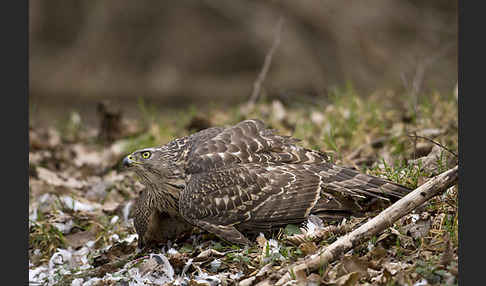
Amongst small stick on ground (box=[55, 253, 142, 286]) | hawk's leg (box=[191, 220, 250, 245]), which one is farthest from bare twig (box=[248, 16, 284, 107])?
small stick on ground (box=[55, 253, 142, 286])

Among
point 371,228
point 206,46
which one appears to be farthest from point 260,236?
point 206,46

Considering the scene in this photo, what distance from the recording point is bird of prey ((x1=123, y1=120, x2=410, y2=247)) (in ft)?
15.0

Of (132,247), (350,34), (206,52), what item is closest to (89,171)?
(132,247)

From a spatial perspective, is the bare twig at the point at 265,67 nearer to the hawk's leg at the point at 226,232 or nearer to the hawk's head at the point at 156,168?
the hawk's head at the point at 156,168

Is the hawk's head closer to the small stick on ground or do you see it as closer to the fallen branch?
the small stick on ground

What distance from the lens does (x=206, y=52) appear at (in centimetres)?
1530

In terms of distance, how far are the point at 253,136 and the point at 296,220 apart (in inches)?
37.0

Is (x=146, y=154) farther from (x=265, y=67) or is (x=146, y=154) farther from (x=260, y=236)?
(x=265, y=67)

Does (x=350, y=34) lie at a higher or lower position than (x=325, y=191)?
higher

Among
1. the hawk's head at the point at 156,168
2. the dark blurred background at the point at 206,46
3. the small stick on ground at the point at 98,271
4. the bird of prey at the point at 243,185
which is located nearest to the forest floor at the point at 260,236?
the small stick on ground at the point at 98,271

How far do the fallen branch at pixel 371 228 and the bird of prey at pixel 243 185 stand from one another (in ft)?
2.29

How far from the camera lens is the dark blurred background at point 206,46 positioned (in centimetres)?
1331

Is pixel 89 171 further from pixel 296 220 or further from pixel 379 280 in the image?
pixel 379 280

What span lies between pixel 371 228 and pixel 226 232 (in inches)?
45.9
